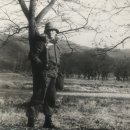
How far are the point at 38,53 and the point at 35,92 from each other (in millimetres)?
729

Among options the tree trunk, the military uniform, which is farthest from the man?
the tree trunk

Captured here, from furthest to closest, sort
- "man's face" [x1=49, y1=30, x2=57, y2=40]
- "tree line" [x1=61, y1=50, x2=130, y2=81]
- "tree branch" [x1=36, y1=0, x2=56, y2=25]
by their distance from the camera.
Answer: "tree line" [x1=61, y1=50, x2=130, y2=81]
"tree branch" [x1=36, y1=0, x2=56, y2=25]
"man's face" [x1=49, y1=30, x2=57, y2=40]

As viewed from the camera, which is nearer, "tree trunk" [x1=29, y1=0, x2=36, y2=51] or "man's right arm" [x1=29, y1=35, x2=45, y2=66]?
"man's right arm" [x1=29, y1=35, x2=45, y2=66]

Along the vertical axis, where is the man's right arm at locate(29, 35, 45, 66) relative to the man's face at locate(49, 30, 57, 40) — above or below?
below

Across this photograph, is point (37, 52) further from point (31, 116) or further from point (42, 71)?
point (31, 116)

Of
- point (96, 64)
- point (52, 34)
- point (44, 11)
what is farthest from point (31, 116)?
point (96, 64)

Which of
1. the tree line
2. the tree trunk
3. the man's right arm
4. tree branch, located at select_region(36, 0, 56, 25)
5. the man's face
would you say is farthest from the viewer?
the tree line

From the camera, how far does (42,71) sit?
23.1 ft

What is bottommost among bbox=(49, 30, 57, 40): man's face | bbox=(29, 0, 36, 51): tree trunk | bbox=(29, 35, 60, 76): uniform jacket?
bbox=(29, 35, 60, 76): uniform jacket

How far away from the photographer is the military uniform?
7.03m

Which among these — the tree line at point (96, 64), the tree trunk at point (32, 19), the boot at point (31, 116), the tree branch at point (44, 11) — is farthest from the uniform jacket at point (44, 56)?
the tree line at point (96, 64)

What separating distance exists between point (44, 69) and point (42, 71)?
5 centimetres

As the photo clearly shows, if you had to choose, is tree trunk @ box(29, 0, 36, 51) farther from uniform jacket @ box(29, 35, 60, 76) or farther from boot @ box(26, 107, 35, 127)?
boot @ box(26, 107, 35, 127)

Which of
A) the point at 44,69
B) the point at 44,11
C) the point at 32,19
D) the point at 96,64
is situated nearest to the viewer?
the point at 44,69
